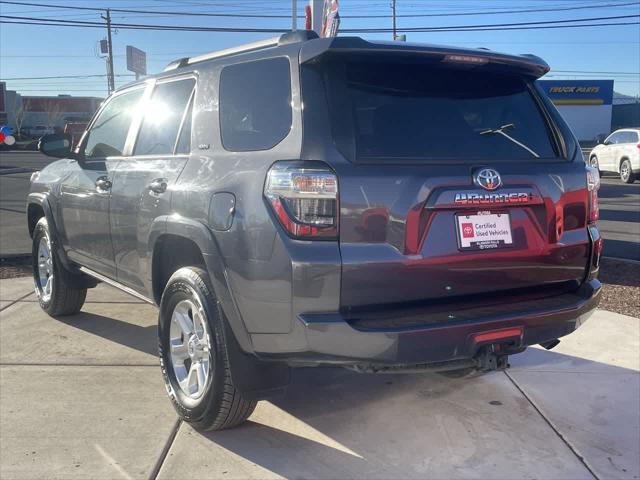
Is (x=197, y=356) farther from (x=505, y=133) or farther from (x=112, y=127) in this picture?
(x=112, y=127)

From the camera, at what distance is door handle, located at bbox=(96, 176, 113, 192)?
4.52 metres

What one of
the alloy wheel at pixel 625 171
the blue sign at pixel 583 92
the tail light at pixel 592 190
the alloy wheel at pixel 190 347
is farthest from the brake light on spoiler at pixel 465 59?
the blue sign at pixel 583 92

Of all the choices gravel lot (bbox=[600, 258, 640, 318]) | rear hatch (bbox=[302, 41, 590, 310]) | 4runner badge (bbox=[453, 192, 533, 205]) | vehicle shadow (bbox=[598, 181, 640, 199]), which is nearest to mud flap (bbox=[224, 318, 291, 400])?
rear hatch (bbox=[302, 41, 590, 310])

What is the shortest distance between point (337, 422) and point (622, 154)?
1913 cm

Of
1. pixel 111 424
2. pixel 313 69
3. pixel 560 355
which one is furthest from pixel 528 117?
pixel 111 424

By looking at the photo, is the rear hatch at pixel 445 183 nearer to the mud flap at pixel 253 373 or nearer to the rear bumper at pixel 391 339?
the rear bumper at pixel 391 339

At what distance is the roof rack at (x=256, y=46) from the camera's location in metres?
3.22

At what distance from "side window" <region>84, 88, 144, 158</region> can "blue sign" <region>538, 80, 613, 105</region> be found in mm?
57528

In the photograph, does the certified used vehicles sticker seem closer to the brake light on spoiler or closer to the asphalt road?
the brake light on spoiler

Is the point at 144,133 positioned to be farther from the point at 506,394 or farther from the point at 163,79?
the point at 506,394

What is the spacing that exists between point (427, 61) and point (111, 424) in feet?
8.80

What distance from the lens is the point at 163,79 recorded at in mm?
4266

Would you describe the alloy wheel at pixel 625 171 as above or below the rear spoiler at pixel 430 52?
below

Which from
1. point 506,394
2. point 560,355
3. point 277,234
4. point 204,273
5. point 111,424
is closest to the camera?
point 277,234
